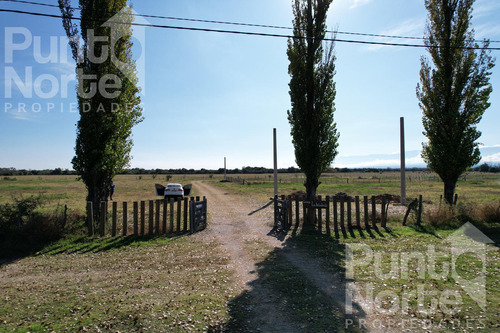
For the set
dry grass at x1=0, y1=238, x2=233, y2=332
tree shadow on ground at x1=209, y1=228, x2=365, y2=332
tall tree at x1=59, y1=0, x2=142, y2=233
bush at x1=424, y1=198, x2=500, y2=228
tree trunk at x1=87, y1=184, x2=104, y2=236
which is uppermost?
tall tree at x1=59, y1=0, x2=142, y2=233

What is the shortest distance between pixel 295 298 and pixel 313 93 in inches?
455

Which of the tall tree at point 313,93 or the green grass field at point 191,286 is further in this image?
the tall tree at point 313,93

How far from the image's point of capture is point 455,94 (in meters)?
15.6

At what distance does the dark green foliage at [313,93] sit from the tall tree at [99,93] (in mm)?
8880

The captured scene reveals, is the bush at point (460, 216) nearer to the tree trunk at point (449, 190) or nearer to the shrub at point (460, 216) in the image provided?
the shrub at point (460, 216)

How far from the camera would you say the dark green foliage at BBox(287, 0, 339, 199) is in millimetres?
14484

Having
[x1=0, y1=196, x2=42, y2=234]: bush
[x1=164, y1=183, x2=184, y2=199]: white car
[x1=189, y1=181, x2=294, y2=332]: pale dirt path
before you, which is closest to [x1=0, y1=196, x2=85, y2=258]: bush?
[x1=0, y1=196, x2=42, y2=234]: bush

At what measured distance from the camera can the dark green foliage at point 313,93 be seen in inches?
570

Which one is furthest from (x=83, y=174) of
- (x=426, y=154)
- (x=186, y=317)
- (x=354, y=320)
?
(x=426, y=154)

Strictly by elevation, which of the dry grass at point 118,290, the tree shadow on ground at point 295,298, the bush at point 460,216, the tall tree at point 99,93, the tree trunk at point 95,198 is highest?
the tall tree at point 99,93

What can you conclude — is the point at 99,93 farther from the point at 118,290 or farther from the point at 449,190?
the point at 449,190

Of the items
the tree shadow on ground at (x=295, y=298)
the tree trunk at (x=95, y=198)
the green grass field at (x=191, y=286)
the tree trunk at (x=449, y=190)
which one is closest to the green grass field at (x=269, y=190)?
the tree trunk at (x=449, y=190)

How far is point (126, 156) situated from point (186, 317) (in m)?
11.1

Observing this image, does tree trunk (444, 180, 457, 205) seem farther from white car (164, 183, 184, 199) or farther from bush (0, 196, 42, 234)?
bush (0, 196, 42, 234)
